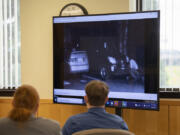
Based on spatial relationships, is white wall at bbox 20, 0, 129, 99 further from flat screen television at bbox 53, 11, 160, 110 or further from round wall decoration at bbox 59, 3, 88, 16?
flat screen television at bbox 53, 11, 160, 110

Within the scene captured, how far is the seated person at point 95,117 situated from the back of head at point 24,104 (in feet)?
1.09

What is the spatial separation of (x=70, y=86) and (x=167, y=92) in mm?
1152

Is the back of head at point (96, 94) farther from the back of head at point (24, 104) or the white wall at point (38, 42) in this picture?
the white wall at point (38, 42)

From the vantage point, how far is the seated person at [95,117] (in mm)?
1870

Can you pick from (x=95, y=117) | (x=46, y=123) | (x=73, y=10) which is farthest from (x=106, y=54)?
(x=46, y=123)

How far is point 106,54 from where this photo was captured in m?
2.87

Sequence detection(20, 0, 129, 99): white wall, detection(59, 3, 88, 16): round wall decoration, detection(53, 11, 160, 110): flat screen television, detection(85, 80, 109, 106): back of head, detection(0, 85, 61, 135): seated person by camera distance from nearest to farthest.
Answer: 1. detection(0, 85, 61, 135): seated person
2. detection(85, 80, 109, 106): back of head
3. detection(53, 11, 160, 110): flat screen television
4. detection(59, 3, 88, 16): round wall decoration
5. detection(20, 0, 129, 99): white wall

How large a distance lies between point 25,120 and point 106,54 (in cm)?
138

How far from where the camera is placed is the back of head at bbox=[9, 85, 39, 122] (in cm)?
172


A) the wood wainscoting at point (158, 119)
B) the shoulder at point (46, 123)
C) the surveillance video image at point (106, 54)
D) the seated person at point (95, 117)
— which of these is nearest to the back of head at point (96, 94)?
the seated person at point (95, 117)

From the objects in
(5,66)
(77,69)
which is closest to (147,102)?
(77,69)

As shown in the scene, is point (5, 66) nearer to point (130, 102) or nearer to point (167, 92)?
point (130, 102)

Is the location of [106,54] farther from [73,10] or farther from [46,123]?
[46,123]

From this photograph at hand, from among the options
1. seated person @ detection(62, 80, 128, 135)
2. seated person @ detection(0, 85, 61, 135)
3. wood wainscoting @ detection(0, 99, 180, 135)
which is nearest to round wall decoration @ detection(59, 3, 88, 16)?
wood wainscoting @ detection(0, 99, 180, 135)
